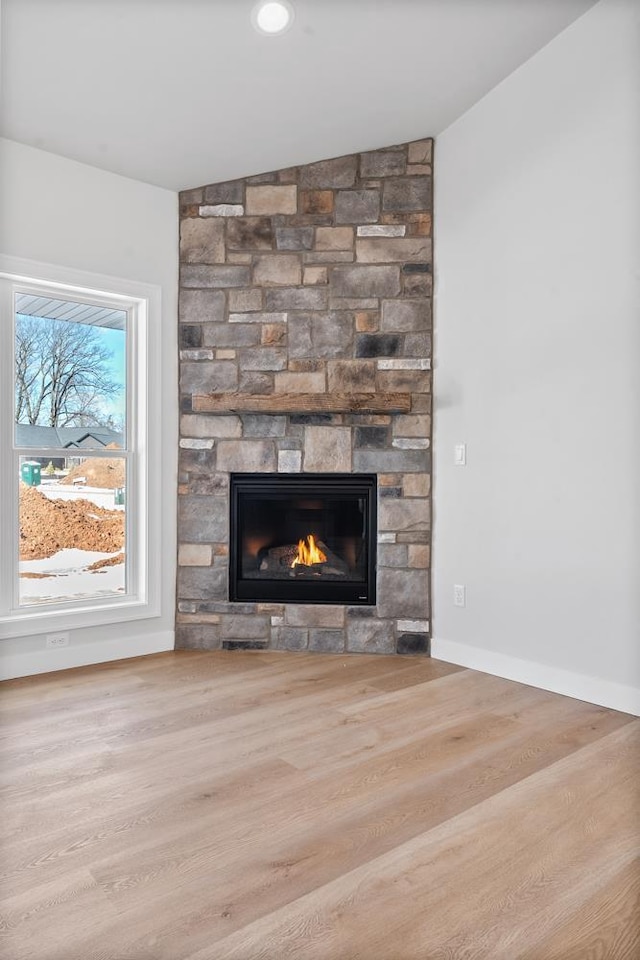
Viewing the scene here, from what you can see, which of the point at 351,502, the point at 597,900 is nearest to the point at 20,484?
the point at 351,502

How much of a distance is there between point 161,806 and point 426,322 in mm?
2727

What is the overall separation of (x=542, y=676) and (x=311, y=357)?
6.77 feet

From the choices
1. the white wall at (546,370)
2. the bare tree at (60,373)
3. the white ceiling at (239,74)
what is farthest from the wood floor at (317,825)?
the white ceiling at (239,74)

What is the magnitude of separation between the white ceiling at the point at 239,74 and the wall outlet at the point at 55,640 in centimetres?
250

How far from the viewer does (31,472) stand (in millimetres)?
3293

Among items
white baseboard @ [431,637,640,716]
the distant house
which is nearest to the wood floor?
white baseboard @ [431,637,640,716]

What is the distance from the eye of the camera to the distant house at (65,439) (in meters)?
3.28

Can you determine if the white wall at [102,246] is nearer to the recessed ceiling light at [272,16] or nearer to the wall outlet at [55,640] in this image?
the wall outlet at [55,640]

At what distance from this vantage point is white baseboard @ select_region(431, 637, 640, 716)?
2.68 m

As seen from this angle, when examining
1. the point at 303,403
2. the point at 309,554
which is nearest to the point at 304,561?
the point at 309,554

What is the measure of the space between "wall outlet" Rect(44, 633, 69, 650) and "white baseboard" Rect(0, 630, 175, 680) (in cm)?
2

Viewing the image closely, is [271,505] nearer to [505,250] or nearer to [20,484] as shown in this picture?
[20,484]

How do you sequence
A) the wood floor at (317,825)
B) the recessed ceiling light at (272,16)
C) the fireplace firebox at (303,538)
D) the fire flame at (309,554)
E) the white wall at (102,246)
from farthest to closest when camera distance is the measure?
1. the fire flame at (309,554)
2. the fireplace firebox at (303,538)
3. the white wall at (102,246)
4. the recessed ceiling light at (272,16)
5. the wood floor at (317,825)

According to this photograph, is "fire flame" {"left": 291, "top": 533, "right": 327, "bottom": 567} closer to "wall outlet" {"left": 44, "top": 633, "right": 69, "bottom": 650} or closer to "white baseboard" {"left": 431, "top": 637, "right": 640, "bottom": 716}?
"white baseboard" {"left": 431, "top": 637, "right": 640, "bottom": 716}
